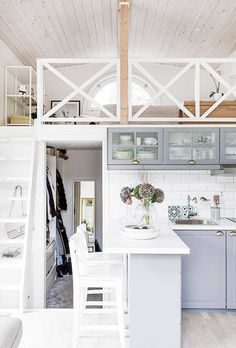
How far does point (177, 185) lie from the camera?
462cm

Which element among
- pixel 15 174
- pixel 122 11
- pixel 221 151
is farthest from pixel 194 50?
pixel 15 174

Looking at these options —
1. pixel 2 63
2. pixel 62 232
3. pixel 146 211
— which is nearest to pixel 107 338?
pixel 146 211

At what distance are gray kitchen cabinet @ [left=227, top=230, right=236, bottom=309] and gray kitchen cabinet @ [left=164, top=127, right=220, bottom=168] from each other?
0.94 m

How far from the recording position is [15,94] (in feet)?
21.1

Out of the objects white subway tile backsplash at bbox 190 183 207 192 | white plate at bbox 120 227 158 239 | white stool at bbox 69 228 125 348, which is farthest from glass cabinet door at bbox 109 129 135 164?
white stool at bbox 69 228 125 348

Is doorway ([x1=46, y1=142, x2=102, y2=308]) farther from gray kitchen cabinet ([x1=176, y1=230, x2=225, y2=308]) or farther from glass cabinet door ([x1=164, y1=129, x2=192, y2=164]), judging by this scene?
gray kitchen cabinet ([x1=176, y1=230, x2=225, y2=308])

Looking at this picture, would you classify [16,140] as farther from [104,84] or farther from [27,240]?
[104,84]

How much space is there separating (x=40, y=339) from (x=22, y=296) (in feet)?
1.80

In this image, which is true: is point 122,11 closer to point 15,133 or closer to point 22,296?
point 15,133

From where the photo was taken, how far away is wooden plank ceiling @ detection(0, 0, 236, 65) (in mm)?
4801

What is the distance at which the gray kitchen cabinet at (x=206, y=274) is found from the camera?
156 inches

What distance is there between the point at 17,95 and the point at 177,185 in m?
3.18

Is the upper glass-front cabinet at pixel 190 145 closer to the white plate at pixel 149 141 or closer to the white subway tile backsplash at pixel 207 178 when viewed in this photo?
the white plate at pixel 149 141

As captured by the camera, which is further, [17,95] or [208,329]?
[17,95]
